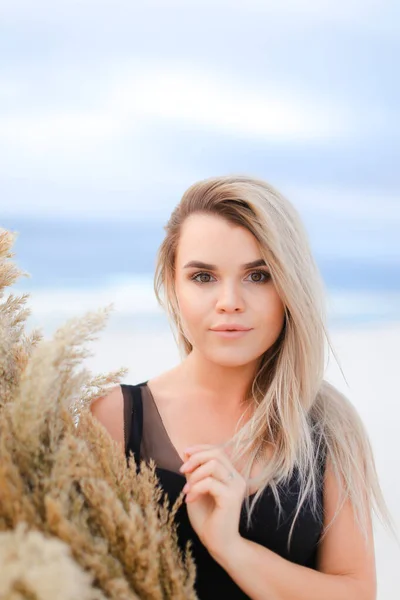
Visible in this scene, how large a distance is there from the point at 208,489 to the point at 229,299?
2.11 feet

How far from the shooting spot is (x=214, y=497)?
2.17 metres

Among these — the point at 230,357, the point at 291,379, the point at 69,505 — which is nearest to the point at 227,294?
the point at 230,357

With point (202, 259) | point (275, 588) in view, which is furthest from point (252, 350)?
point (275, 588)

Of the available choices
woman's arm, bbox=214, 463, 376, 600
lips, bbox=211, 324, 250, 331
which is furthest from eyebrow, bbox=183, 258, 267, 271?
woman's arm, bbox=214, 463, 376, 600

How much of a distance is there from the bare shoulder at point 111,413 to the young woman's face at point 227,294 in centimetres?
45

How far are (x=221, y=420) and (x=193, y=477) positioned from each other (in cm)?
68

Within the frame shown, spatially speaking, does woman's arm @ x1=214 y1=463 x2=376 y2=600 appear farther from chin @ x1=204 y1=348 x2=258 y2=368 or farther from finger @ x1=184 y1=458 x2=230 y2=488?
chin @ x1=204 y1=348 x2=258 y2=368

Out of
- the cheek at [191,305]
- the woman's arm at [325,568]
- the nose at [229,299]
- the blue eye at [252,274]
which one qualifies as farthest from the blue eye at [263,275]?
the woman's arm at [325,568]

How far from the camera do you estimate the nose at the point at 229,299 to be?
245 centimetres

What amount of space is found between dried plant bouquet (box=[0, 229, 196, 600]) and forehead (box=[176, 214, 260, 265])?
781mm

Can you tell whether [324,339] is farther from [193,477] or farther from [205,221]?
[193,477]

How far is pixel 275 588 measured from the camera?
2256mm

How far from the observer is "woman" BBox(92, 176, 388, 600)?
250 cm

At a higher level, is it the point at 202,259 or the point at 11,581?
the point at 202,259
